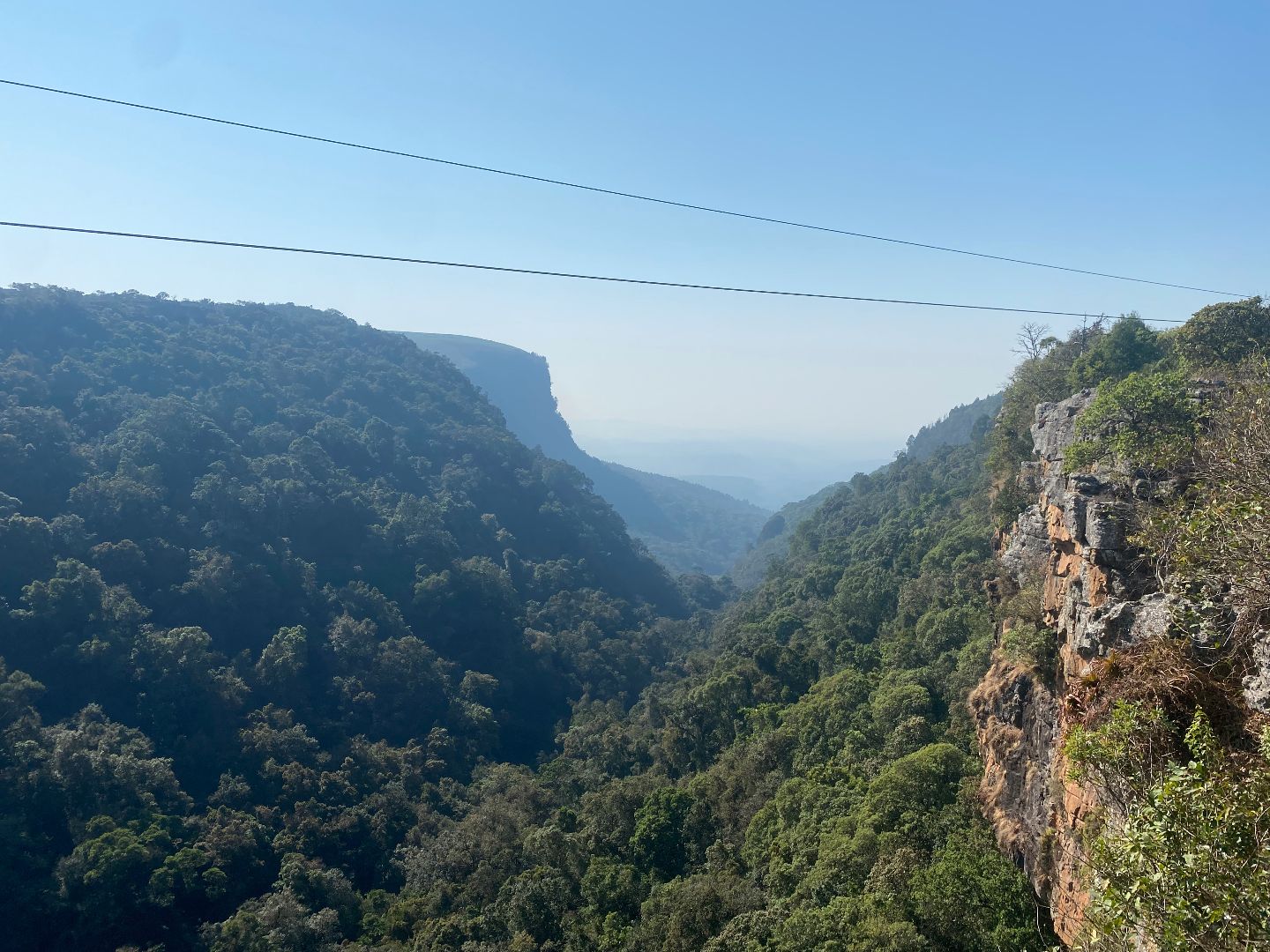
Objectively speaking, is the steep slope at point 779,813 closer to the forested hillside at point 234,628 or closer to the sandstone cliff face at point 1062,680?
the sandstone cliff face at point 1062,680

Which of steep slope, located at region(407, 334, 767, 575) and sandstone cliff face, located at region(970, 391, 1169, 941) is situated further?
steep slope, located at region(407, 334, 767, 575)

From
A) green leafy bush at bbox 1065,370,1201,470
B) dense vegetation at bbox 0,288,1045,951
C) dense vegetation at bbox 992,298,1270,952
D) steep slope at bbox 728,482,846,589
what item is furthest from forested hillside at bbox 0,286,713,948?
green leafy bush at bbox 1065,370,1201,470

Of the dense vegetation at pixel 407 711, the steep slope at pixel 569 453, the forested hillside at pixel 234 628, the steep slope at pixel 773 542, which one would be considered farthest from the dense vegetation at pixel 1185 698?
the steep slope at pixel 569 453

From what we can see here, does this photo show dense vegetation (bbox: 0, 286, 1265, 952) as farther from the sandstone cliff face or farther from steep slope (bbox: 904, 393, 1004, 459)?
steep slope (bbox: 904, 393, 1004, 459)

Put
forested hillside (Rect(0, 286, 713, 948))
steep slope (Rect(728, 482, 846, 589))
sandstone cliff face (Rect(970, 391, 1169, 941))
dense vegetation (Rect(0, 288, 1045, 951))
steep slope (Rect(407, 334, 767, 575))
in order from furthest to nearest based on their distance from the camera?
steep slope (Rect(407, 334, 767, 575)) < steep slope (Rect(728, 482, 846, 589)) < forested hillside (Rect(0, 286, 713, 948)) < dense vegetation (Rect(0, 288, 1045, 951)) < sandstone cliff face (Rect(970, 391, 1169, 941))

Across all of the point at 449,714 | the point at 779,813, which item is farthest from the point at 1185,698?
the point at 449,714

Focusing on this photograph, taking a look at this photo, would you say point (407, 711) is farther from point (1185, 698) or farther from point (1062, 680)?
point (1185, 698)
